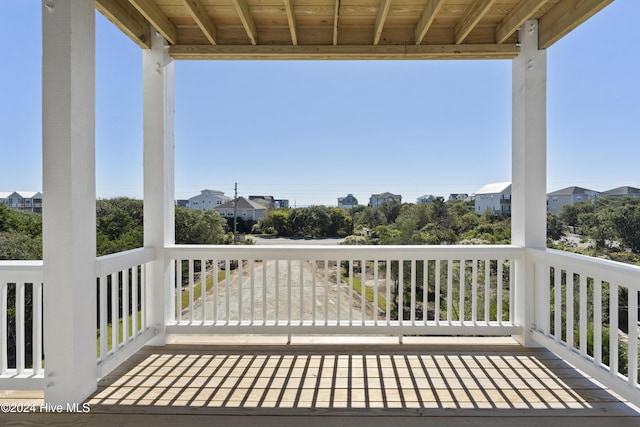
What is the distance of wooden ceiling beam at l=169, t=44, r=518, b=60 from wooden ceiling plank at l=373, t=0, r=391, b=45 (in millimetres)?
106

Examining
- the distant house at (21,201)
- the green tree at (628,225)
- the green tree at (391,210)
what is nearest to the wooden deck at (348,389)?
the green tree at (628,225)

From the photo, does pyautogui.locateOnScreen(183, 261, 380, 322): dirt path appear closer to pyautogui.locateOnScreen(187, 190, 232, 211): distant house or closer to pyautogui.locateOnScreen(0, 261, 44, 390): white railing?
pyautogui.locateOnScreen(187, 190, 232, 211): distant house

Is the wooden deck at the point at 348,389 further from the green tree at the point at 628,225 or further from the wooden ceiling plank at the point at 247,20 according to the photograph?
the wooden ceiling plank at the point at 247,20

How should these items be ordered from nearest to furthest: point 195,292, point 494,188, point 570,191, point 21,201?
point 21,201, point 570,191, point 195,292, point 494,188

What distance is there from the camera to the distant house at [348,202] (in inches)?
132

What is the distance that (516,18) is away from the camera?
269 cm

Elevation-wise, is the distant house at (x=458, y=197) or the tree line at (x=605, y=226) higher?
the distant house at (x=458, y=197)

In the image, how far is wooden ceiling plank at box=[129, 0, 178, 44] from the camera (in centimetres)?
246

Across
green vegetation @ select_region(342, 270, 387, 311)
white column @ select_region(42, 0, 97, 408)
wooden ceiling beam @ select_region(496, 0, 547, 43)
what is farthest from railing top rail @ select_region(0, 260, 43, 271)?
wooden ceiling beam @ select_region(496, 0, 547, 43)

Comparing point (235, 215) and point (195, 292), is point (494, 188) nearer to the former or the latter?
point (235, 215)

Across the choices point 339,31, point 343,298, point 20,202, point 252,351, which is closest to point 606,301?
point 343,298

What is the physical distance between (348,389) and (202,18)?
116 inches

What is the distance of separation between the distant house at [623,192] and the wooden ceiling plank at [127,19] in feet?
12.9

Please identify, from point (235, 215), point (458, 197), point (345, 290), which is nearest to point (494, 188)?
point (458, 197)
